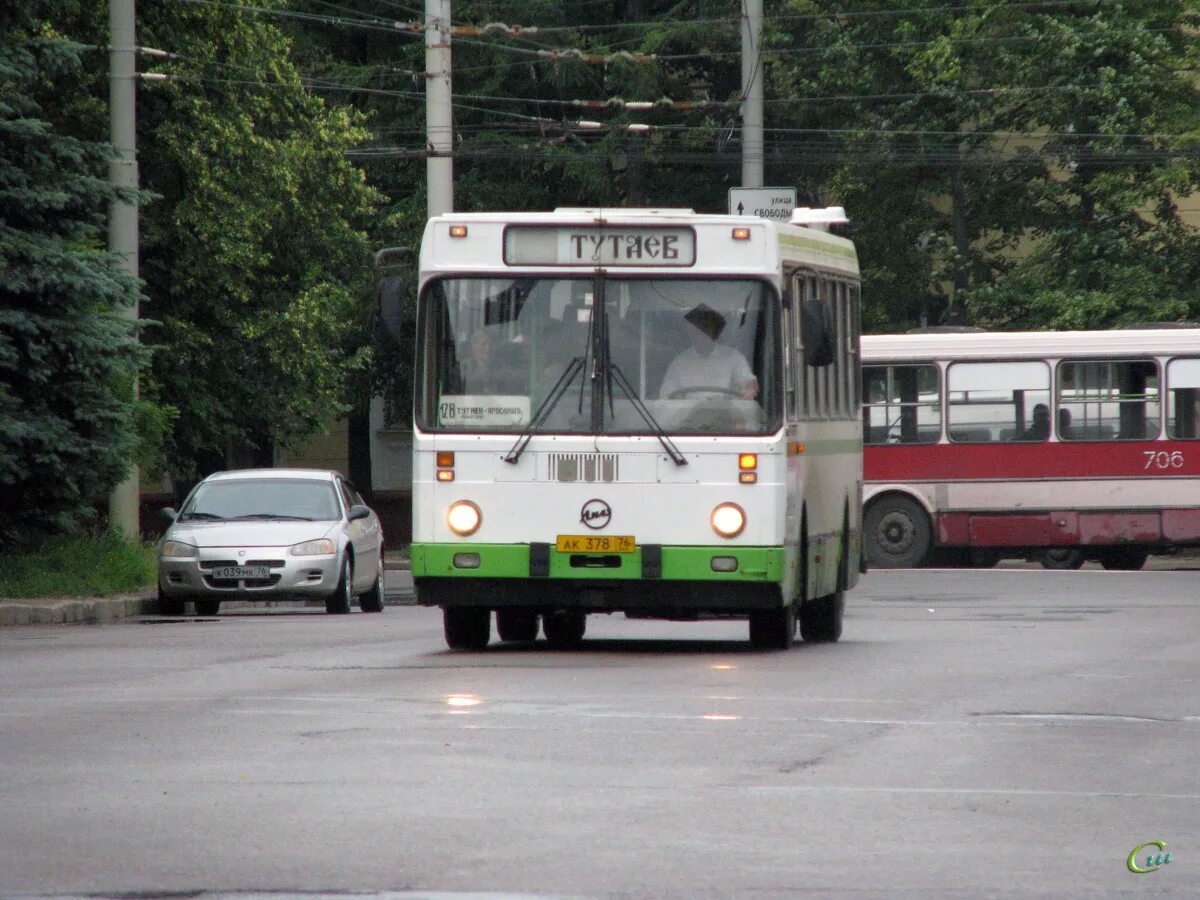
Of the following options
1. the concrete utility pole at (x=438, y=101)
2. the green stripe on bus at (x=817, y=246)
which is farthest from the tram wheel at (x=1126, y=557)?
the green stripe on bus at (x=817, y=246)

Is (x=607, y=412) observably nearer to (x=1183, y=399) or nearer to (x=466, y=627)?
(x=466, y=627)

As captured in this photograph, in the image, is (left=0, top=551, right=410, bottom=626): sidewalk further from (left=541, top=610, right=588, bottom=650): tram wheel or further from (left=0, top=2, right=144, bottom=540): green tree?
(left=541, top=610, right=588, bottom=650): tram wheel

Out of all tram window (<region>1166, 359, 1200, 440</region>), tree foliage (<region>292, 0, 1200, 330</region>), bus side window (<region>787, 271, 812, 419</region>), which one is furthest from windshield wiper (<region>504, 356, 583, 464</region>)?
tree foliage (<region>292, 0, 1200, 330</region>)

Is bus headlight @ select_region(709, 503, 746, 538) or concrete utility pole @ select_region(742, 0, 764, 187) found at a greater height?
concrete utility pole @ select_region(742, 0, 764, 187)

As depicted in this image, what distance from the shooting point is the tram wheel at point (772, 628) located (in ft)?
56.0

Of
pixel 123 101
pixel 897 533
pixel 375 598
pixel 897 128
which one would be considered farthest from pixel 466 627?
pixel 897 128

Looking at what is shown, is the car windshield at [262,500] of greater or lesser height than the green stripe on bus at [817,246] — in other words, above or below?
below

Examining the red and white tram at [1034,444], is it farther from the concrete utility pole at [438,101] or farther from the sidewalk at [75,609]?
the sidewalk at [75,609]

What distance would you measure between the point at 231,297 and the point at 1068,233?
50.4 feet

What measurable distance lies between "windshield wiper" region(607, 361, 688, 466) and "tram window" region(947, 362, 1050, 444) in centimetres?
1870

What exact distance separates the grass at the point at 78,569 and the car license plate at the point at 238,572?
4.71 feet

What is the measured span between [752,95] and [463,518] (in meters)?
17.3

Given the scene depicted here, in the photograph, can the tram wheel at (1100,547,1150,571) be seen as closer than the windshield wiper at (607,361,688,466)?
No

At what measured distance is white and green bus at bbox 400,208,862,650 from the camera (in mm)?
16203
